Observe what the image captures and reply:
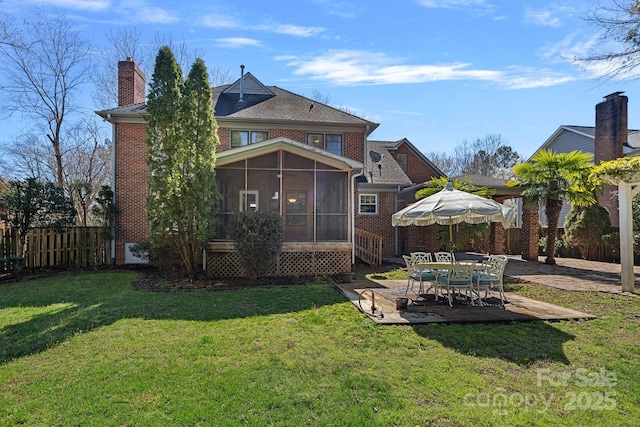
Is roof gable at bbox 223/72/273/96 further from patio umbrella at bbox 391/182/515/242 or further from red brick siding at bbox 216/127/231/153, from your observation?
patio umbrella at bbox 391/182/515/242

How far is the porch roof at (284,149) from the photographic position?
34.9 ft

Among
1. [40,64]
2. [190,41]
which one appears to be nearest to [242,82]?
[190,41]

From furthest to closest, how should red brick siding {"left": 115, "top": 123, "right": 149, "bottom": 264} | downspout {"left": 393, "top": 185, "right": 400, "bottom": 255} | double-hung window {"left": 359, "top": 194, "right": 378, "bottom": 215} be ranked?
downspout {"left": 393, "top": 185, "right": 400, "bottom": 255}, double-hung window {"left": 359, "top": 194, "right": 378, "bottom": 215}, red brick siding {"left": 115, "top": 123, "right": 149, "bottom": 264}

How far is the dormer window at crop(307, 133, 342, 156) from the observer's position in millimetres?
15141

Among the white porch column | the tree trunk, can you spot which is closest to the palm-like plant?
the tree trunk

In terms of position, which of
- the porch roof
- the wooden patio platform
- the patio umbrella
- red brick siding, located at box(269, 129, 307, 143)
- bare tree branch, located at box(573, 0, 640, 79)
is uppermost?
bare tree branch, located at box(573, 0, 640, 79)

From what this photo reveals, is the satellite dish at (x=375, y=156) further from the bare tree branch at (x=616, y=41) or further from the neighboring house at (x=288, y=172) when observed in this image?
the bare tree branch at (x=616, y=41)

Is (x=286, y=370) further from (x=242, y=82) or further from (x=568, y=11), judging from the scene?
(x=242, y=82)

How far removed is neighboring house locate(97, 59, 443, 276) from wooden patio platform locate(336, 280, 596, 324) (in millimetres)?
3695

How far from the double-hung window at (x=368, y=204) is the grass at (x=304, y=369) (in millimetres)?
10204

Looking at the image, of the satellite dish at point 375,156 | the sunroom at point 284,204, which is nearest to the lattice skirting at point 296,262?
the sunroom at point 284,204

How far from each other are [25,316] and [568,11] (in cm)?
1302

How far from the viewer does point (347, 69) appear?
15.0m

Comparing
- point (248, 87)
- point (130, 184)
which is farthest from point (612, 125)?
point (130, 184)
